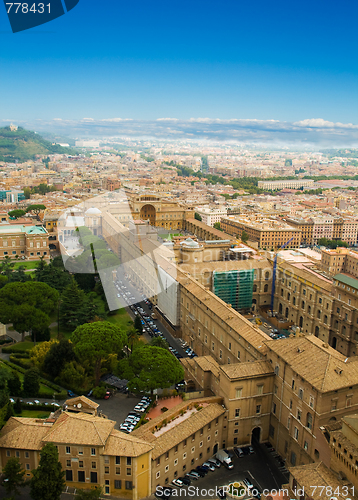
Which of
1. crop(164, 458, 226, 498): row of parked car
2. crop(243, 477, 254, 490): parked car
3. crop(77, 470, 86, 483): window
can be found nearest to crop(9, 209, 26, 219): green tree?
crop(77, 470, 86, 483): window

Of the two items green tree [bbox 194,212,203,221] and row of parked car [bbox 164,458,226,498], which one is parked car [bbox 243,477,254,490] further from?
green tree [bbox 194,212,203,221]

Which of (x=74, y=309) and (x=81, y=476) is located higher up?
(x=74, y=309)

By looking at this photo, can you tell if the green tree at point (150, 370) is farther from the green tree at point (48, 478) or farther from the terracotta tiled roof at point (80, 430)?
the green tree at point (48, 478)

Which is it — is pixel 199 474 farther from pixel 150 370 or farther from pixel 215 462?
pixel 150 370

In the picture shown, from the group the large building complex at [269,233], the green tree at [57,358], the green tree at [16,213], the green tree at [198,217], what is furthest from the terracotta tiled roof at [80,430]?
the green tree at [198,217]

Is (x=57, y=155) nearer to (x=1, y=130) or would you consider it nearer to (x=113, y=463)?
(x=1, y=130)

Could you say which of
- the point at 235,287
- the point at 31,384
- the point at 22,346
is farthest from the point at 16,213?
the point at 31,384
